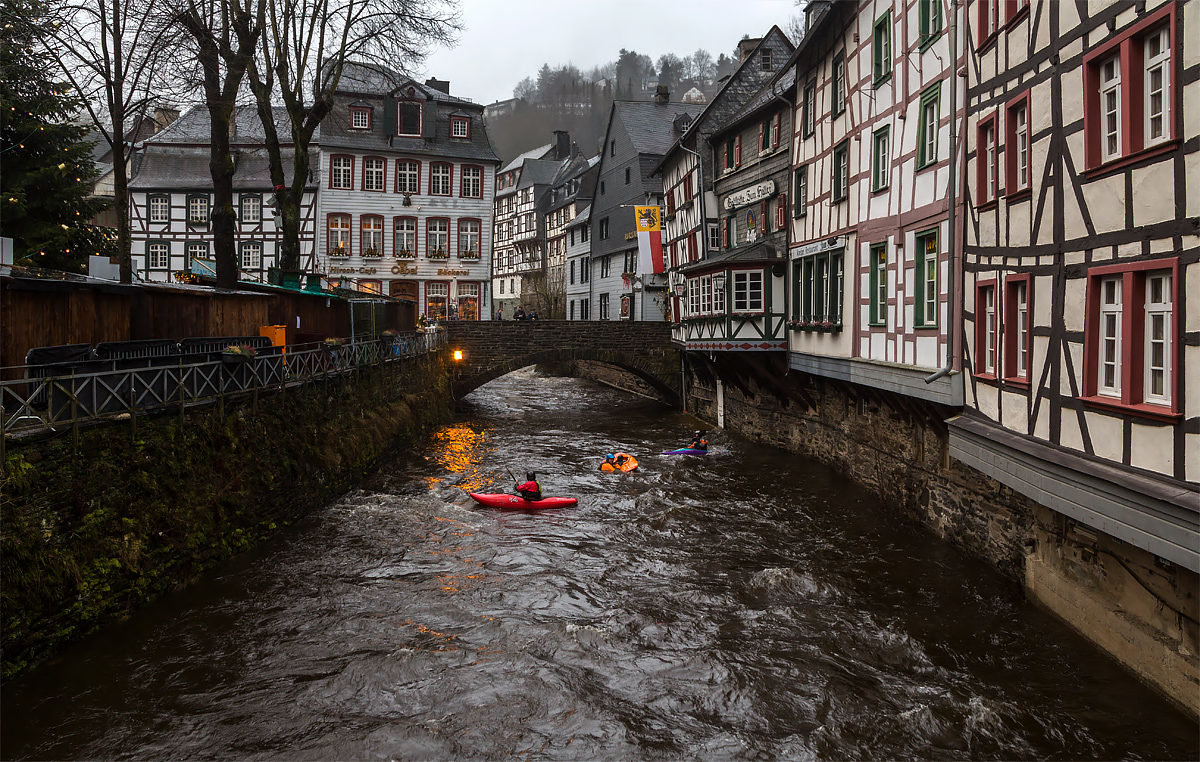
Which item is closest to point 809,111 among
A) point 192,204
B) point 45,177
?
point 45,177

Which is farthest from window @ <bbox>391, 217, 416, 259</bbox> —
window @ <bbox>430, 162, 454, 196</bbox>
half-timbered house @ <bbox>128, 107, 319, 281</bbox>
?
half-timbered house @ <bbox>128, 107, 319, 281</bbox>

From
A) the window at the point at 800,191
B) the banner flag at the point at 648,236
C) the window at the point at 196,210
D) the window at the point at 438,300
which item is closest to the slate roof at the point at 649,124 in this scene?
the banner flag at the point at 648,236

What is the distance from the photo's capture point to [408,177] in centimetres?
4031

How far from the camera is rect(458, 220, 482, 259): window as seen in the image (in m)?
41.1

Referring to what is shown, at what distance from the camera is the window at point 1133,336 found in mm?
8039

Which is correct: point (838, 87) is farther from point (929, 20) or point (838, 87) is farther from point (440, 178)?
point (440, 178)

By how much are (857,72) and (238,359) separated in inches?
545

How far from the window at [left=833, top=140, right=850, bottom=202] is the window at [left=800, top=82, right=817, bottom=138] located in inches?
75.0

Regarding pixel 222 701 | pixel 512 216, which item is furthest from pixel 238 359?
pixel 512 216

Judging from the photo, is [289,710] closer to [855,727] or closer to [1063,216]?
[855,727]

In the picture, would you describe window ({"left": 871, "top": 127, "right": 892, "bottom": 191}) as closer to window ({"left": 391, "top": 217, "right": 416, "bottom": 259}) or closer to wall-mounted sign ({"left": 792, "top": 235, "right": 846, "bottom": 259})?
wall-mounted sign ({"left": 792, "top": 235, "right": 846, "bottom": 259})

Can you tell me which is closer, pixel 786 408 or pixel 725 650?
pixel 725 650

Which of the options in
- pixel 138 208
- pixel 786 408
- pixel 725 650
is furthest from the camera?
pixel 138 208

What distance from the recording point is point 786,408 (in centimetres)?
2406
